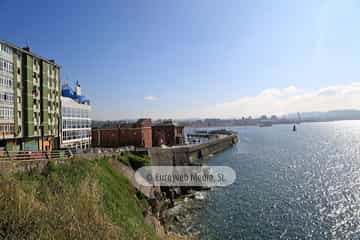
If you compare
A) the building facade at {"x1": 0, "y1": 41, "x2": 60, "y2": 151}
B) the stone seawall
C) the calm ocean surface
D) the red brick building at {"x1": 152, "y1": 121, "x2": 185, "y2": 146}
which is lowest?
the calm ocean surface

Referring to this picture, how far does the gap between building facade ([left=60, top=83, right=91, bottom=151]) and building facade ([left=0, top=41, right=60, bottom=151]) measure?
5.19 feet

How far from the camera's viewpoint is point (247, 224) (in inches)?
Result: 942

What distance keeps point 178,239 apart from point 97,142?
39918mm

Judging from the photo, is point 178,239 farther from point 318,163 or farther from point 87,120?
point 318,163

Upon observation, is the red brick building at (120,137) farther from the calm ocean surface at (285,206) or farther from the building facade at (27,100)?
the calm ocean surface at (285,206)

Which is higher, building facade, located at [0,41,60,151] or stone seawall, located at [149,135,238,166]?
building facade, located at [0,41,60,151]

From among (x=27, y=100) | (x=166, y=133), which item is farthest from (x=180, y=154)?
(x=27, y=100)

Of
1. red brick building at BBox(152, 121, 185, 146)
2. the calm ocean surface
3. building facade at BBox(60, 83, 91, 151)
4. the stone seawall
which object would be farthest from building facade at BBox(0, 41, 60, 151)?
red brick building at BBox(152, 121, 185, 146)

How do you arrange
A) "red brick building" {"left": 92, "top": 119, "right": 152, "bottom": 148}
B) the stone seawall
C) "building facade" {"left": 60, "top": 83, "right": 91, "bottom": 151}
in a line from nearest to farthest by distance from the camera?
1. the stone seawall
2. "building facade" {"left": 60, "top": 83, "right": 91, "bottom": 151}
3. "red brick building" {"left": 92, "top": 119, "right": 152, "bottom": 148}

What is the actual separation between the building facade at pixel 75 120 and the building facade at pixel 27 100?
158cm

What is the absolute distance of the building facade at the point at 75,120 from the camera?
40281 mm

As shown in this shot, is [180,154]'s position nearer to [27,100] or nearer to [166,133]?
[166,133]

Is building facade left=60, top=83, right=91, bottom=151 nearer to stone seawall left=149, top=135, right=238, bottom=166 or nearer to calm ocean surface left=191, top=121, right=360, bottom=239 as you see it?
stone seawall left=149, top=135, right=238, bottom=166

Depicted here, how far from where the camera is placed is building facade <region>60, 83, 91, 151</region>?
4028cm
